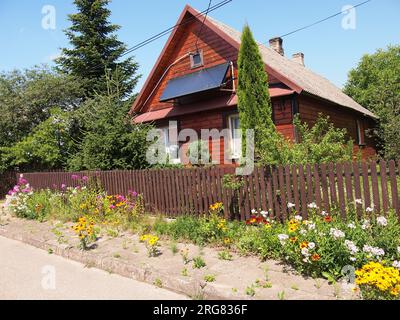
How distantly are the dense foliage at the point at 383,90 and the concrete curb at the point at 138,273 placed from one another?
15857 millimetres

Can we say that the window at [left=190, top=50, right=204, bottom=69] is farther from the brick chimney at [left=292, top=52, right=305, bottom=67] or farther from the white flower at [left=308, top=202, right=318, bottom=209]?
the brick chimney at [left=292, top=52, right=305, bottom=67]

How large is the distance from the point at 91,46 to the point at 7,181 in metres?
9.76

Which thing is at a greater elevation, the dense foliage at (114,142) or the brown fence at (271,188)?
the dense foliage at (114,142)

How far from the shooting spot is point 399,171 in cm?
488

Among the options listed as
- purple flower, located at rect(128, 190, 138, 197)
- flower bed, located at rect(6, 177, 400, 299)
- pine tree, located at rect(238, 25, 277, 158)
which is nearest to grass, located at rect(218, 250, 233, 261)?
flower bed, located at rect(6, 177, 400, 299)

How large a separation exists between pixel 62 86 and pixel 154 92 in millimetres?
5201

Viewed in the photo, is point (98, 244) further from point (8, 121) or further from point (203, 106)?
point (8, 121)

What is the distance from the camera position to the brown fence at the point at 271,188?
5.12 metres

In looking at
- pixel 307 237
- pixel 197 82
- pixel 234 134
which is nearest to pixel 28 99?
pixel 197 82

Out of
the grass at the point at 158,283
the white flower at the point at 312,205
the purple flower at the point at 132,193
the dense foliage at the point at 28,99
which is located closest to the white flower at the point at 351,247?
the white flower at the point at 312,205

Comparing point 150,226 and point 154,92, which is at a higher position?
point 154,92

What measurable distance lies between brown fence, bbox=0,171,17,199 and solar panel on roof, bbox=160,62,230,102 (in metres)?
8.98

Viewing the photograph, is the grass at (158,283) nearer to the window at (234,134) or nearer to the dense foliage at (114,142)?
the dense foliage at (114,142)

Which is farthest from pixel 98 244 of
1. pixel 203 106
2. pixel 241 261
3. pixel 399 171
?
pixel 203 106
